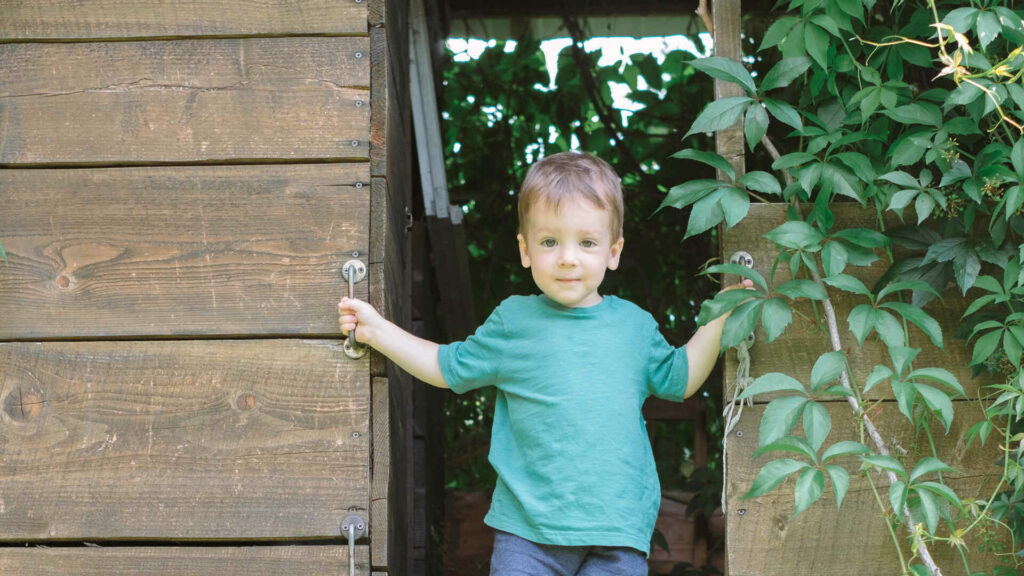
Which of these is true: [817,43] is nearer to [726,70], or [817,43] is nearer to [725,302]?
[726,70]

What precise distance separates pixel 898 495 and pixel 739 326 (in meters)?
0.40

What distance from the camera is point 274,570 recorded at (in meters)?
2.13

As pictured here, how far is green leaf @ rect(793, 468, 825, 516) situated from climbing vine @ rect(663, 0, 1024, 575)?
52mm

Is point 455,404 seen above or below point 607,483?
above

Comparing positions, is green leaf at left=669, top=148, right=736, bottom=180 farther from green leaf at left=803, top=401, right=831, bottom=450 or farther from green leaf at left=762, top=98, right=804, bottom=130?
green leaf at left=803, top=401, right=831, bottom=450

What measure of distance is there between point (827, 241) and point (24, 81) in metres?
1.65

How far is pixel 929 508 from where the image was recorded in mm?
1849

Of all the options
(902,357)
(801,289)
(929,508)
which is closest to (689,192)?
(801,289)

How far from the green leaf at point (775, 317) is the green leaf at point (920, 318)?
18 cm

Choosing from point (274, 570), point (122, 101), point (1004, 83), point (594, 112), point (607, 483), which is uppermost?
point (594, 112)

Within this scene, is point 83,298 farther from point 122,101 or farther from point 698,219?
point 698,219

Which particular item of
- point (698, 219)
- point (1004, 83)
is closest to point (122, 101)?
point (698, 219)

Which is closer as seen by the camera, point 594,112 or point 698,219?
point 698,219

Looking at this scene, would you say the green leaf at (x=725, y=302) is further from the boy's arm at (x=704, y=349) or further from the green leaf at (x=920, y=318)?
the green leaf at (x=920, y=318)
